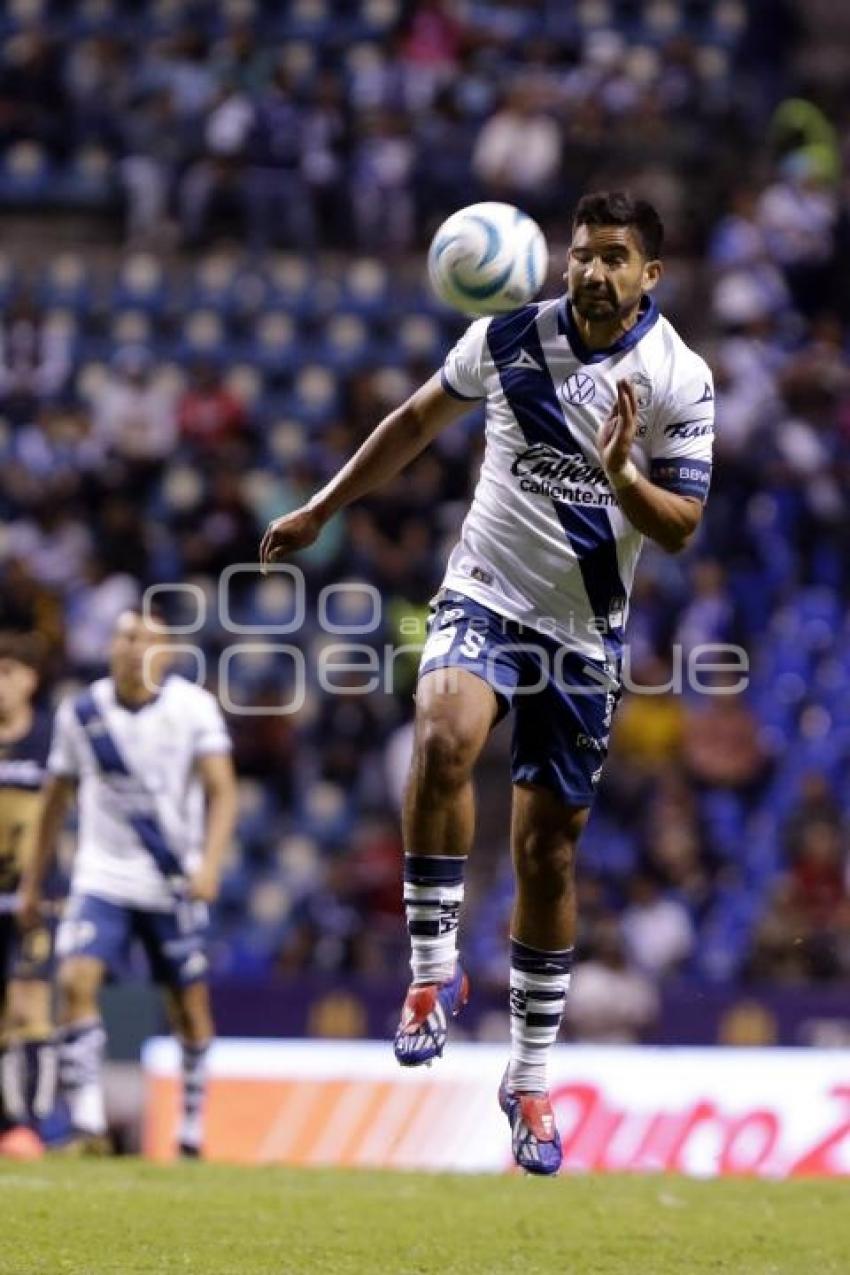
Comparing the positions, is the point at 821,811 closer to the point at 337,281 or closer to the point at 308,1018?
the point at 308,1018

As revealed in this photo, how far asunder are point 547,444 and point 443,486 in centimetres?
1048

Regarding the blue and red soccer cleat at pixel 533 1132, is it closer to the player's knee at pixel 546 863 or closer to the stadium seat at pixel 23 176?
the player's knee at pixel 546 863

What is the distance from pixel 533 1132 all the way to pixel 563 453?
7.29 ft

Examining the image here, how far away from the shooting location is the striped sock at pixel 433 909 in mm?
7430

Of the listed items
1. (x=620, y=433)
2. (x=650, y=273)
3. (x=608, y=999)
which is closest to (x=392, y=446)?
(x=650, y=273)

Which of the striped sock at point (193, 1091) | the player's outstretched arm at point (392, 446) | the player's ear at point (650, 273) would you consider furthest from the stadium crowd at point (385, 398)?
the player's ear at point (650, 273)

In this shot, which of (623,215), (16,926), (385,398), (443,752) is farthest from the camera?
(385,398)

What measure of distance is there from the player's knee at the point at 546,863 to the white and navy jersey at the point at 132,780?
4014 mm

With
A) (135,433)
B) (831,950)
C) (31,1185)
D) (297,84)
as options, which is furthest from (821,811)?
(297,84)

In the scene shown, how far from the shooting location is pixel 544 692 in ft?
25.2

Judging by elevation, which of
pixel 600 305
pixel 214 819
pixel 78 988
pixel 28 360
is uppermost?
pixel 600 305

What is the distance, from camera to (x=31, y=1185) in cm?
912

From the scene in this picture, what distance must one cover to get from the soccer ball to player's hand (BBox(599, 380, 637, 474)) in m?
0.76

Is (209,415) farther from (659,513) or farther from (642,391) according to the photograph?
(659,513)
